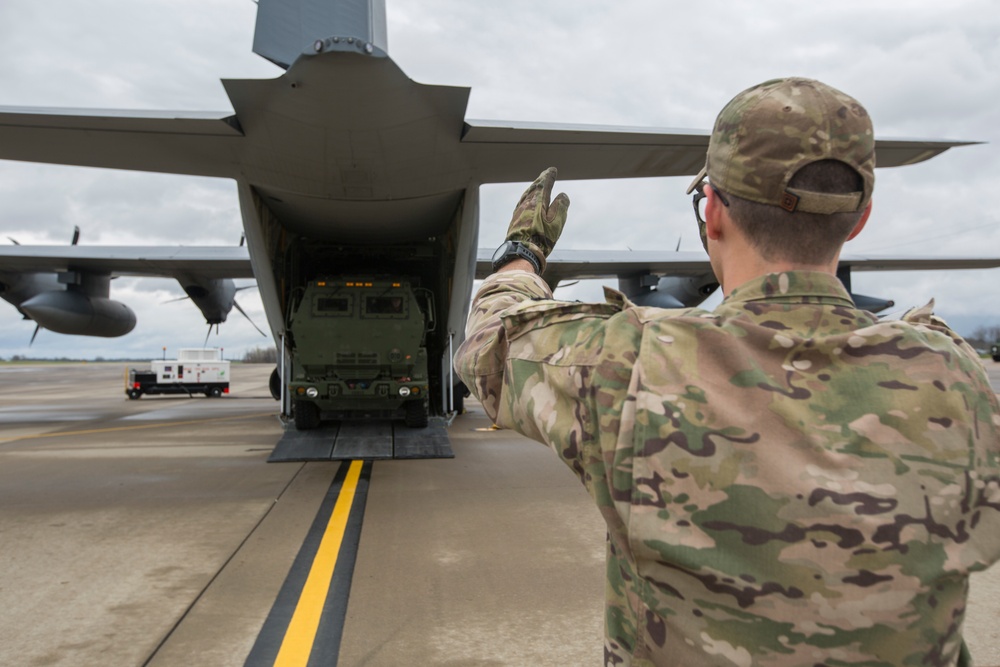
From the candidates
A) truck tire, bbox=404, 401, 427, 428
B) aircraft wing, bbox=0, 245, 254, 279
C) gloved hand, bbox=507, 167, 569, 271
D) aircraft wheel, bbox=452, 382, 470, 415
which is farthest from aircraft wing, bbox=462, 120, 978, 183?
aircraft wing, bbox=0, 245, 254, 279

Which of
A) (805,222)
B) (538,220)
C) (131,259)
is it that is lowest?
(805,222)

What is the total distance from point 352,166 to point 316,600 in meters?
3.68

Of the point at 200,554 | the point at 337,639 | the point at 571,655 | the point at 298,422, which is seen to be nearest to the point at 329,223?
the point at 298,422

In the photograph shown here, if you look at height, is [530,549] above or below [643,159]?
below

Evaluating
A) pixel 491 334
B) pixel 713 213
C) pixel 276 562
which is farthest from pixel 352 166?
pixel 713 213

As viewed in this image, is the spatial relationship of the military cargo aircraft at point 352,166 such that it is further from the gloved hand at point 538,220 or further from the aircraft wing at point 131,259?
the aircraft wing at point 131,259

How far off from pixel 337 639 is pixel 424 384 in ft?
18.3

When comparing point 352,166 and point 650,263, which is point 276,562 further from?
point 650,263

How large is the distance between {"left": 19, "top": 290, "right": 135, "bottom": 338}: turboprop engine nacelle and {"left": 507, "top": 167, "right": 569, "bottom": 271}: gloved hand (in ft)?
48.3

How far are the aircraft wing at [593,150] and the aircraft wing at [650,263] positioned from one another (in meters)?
6.92

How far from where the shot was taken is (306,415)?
9.16 meters

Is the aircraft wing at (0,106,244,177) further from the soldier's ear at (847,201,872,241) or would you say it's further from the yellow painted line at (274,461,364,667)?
the soldier's ear at (847,201,872,241)

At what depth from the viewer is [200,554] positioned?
4.61 metres

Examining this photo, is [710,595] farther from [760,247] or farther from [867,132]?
[867,132]
